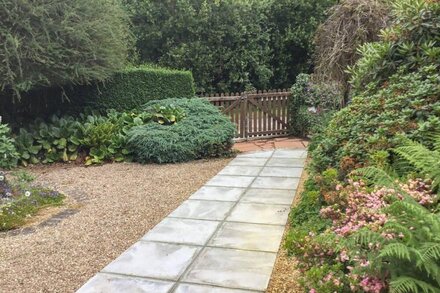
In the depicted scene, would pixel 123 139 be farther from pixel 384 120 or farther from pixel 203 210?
pixel 384 120

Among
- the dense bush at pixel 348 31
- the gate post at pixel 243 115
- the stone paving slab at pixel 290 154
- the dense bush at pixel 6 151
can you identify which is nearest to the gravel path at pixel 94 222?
the dense bush at pixel 6 151

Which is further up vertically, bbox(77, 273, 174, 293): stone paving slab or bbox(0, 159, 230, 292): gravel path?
bbox(77, 273, 174, 293): stone paving slab

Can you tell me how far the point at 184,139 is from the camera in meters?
7.69

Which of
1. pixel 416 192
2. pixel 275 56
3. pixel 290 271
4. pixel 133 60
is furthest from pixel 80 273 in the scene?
pixel 275 56

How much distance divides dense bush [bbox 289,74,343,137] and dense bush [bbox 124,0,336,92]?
4025 mm

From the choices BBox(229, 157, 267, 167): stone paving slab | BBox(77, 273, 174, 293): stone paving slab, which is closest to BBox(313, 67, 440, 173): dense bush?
BBox(77, 273, 174, 293): stone paving slab

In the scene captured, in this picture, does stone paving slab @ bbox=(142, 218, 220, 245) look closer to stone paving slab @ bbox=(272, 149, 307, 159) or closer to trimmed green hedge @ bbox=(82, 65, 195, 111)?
stone paving slab @ bbox=(272, 149, 307, 159)

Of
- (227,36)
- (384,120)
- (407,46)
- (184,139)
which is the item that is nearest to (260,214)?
(384,120)

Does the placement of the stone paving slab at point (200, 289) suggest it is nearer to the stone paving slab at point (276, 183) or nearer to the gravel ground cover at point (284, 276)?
the gravel ground cover at point (284, 276)

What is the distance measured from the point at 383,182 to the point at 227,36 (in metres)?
11.8

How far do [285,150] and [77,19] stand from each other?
4.89 meters

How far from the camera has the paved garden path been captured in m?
3.08

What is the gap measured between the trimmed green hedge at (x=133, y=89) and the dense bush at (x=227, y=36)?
371 cm

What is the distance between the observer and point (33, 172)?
6973 mm
